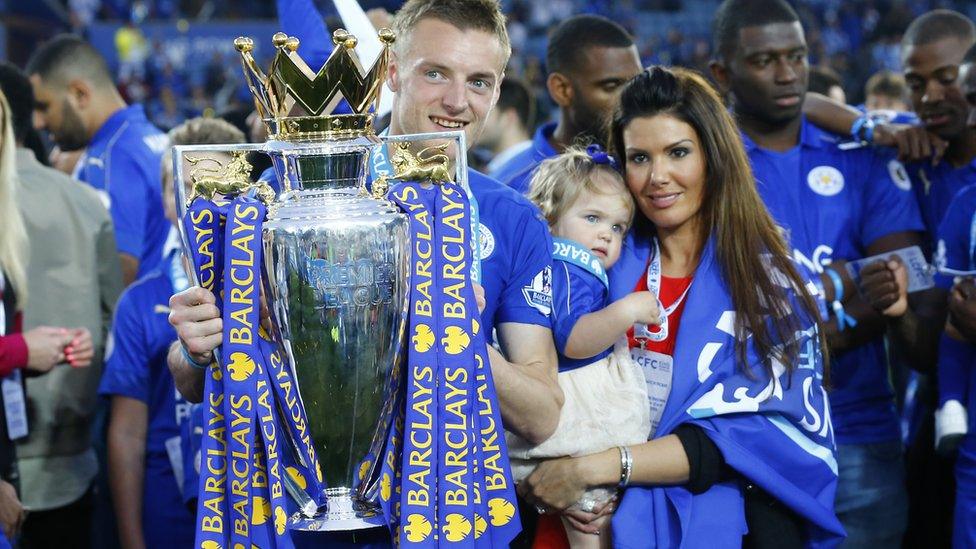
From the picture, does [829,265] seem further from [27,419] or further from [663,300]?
[27,419]

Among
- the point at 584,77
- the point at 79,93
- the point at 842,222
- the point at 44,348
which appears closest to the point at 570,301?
the point at 842,222

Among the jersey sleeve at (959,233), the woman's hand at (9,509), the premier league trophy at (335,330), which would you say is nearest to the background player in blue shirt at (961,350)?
Answer: the jersey sleeve at (959,233)

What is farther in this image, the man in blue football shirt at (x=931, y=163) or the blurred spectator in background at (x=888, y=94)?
the blurred spectator in background at (x=888, y=94)

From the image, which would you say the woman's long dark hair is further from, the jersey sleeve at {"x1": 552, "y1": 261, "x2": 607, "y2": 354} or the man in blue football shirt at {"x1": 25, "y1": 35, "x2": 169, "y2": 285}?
the man in blue football shirt at {"x1": 25, "y1": 35, "x2": 169, "y2": 285}

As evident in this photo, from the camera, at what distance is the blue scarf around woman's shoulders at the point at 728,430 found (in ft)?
8.75

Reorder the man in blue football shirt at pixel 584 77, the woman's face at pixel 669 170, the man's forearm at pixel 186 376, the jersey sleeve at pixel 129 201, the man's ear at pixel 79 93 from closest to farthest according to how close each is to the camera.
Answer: the man's forearm at pixel 186 376
the woman's face at pixel 669 170
the man in blue football shirt at pixel 584 77
the jersey sleeve at pixel 129 201
the man's ear at pixel 79 93

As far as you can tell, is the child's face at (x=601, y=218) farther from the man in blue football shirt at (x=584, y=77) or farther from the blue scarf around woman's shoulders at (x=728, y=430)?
the man in blue football shirt at (x=584, y=77)

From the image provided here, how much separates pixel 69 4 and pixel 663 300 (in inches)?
666

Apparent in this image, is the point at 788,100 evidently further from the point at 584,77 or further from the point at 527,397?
the point at 527,397

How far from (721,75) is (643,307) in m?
1.79

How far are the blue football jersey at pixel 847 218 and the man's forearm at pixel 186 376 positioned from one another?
2024 mm

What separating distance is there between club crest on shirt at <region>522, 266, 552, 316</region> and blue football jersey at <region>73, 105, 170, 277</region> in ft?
9.22

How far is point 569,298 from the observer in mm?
2764

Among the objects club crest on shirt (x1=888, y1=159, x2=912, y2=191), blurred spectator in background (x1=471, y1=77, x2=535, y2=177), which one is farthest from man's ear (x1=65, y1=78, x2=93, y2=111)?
club crest on shirt (x1=888, y1=159, x2=912, y2=191)
